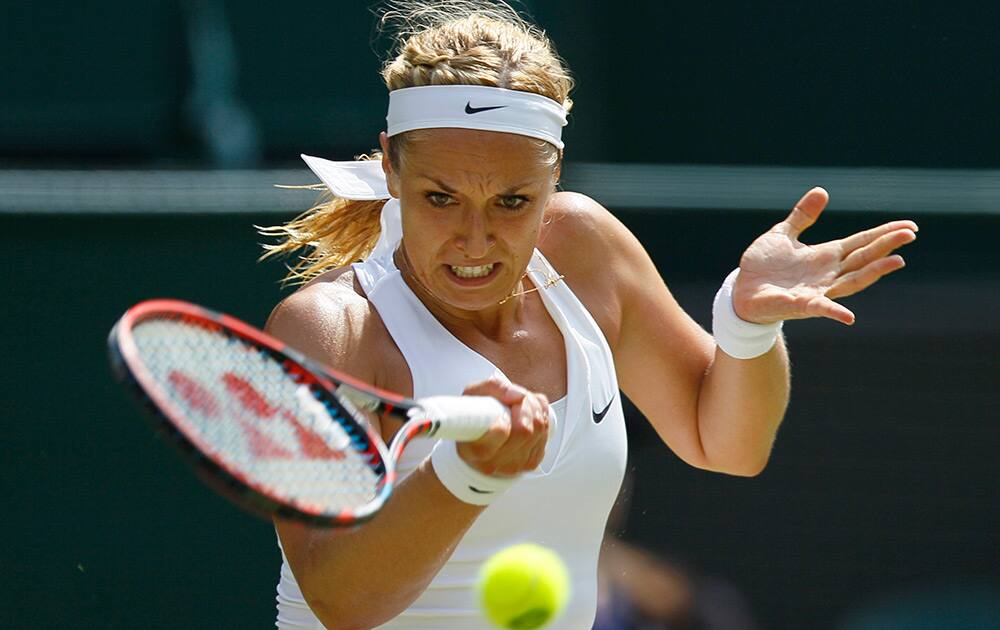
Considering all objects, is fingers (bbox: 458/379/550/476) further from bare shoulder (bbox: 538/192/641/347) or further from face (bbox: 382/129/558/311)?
bare shoulder (bbox: 538/192/641/347)

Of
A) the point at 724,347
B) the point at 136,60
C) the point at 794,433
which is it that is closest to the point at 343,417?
the point at 724,347

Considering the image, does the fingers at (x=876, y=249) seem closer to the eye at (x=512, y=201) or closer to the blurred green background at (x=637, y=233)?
the eye at (x=512, y=201)

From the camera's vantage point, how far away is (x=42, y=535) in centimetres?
319

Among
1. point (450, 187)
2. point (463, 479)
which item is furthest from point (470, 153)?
point (463, 479)

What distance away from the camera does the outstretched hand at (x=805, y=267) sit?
2098mm

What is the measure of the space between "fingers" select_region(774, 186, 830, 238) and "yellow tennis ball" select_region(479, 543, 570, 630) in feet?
1.88

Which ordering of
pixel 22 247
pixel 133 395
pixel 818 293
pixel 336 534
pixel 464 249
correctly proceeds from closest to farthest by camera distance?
pixel 133 395 < pixel 336 534 < pixel 464 249 < pixel 818 293 < pixel 22 247

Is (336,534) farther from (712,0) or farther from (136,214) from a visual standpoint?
(712,0)

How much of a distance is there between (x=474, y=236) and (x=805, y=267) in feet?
1.60

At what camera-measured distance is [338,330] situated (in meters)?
1.95

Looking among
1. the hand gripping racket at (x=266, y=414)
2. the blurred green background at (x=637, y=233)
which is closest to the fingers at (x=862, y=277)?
the hand gripping racket at (x=266, y=414)

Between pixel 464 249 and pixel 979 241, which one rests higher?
pixel 464 249

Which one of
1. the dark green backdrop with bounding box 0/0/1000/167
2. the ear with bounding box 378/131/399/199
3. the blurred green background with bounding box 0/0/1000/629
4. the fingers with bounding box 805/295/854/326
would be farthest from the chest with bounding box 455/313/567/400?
the dark green backdrop with bounding box 0/0/1000/167

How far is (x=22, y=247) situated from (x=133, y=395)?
197 centimetres
